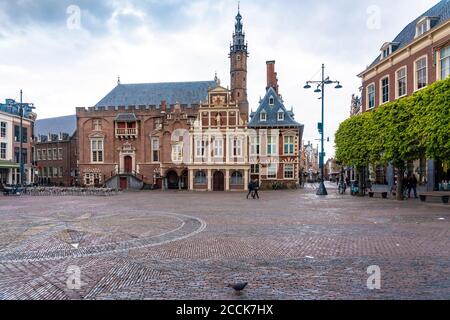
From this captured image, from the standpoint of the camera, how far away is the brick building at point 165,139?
159 feet

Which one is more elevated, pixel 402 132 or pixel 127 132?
pixel 127 132

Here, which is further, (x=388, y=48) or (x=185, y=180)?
(x=185, y=180)

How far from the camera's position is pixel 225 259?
27.2 feet

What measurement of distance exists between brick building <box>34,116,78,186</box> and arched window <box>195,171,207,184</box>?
2746 cm

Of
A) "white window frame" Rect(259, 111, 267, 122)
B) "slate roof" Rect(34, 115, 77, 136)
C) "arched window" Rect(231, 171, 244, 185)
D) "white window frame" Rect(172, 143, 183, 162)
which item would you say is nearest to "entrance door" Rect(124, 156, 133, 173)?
"white window frame" Rect(172, 143, 183, 162)

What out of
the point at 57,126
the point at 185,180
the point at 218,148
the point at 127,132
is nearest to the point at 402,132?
the point at 218,148

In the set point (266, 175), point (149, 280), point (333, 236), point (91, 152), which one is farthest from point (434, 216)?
point (91, 152)

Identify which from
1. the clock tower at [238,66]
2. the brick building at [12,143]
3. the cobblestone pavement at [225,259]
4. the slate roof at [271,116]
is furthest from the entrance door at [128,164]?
the cobblestone pavement at [225,259]

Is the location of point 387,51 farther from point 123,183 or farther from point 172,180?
point 123,183

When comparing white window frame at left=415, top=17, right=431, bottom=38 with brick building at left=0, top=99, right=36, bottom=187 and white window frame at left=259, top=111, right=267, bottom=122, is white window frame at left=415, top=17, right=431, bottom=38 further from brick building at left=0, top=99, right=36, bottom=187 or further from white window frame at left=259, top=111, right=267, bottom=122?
brick building at left=0, top=99, right=36, bottom=187

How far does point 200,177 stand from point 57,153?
35.3 meters

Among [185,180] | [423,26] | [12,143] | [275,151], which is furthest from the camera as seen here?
[12,143]

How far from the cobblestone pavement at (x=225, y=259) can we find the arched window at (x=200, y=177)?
3402cm

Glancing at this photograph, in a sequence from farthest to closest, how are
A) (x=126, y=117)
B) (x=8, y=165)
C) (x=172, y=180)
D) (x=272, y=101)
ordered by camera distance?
(x=126, y=117)
(x=172, y=180)
(x=272, y=101)
(x=8, y=165)
